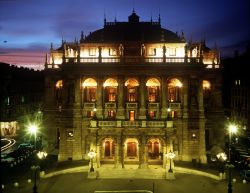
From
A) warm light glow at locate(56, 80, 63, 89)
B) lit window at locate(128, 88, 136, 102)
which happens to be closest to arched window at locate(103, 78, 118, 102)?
lit window at locate(128, 88, 136, 102)

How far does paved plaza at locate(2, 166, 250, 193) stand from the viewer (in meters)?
42.3

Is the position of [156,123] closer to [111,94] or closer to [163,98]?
[163,98]

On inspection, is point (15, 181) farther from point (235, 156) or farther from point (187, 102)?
point (235, 156)

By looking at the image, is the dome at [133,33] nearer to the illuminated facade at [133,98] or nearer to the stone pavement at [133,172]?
the illuminated facade at [133,98]

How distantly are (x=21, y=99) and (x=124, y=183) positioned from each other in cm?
5219

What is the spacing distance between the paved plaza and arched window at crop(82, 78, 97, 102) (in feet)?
41.1

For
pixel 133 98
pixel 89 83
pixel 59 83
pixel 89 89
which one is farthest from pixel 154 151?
pixel 59 83

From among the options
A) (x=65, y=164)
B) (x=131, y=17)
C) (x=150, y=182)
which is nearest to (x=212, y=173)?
(x=150, y=182)

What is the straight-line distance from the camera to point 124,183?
45.4 m

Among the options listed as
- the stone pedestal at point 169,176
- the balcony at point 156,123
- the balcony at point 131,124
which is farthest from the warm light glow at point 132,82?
the stone pedestal at point 169,176

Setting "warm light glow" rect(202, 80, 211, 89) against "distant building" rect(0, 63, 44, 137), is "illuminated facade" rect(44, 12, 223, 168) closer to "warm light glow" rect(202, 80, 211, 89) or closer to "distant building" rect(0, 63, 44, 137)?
"warm light glow" rect(202, 80, 211, 89)

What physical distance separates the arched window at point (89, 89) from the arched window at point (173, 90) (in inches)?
499

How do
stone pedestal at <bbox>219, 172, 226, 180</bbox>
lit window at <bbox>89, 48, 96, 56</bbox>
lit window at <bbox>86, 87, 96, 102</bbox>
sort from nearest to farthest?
stone pedestal at <bbox>219, 172, 226, 180</bbox> < lit window at <bbox>86, 87, 96, 102</bbox> < lit window at <bbox>89, 48, 96, 56</bbox>

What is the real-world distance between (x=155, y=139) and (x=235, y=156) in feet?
55.8
